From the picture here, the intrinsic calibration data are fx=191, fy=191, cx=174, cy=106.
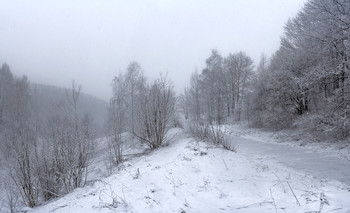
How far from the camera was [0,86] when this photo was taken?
98.2 feet

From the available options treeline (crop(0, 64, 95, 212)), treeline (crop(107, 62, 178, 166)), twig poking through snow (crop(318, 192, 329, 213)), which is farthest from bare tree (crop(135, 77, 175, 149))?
twig poking through snow (crop(318, 192, 329, 213))

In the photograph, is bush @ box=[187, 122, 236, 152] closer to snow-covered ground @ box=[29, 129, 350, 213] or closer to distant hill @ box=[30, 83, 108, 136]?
snow-covered ground @ box=[29, 129, 350, 213]

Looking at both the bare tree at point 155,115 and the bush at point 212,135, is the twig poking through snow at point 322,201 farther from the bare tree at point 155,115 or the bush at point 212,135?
the bare tree at point 155,115

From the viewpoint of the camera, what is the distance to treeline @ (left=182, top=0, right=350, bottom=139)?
9578mm

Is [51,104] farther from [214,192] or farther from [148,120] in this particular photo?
[214,192]

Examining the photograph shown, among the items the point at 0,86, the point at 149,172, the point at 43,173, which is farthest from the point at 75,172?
the point at 0,86

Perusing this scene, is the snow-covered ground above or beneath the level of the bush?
beneath

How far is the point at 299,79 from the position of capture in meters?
11.2

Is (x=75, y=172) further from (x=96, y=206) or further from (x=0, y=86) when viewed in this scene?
(x=0, y=86)

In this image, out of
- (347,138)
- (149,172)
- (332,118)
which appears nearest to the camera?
(149,172)

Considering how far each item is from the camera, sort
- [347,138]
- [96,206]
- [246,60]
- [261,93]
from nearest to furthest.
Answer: [96,206], [347,138], [261,93], [246,60]

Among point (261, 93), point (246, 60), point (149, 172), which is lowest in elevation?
point (149, 172)

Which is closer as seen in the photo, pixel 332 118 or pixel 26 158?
pixel 26 158

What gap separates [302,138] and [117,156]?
1115 cm
